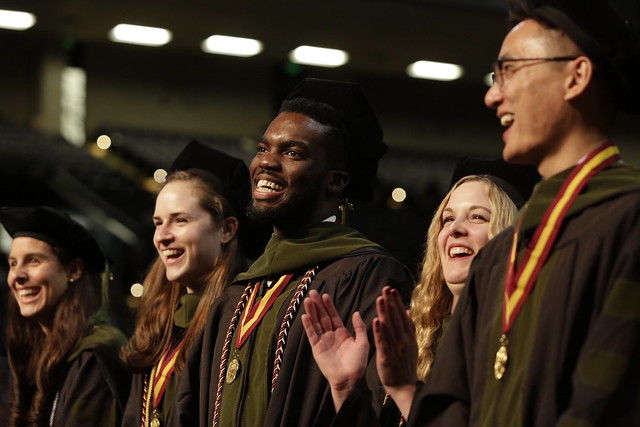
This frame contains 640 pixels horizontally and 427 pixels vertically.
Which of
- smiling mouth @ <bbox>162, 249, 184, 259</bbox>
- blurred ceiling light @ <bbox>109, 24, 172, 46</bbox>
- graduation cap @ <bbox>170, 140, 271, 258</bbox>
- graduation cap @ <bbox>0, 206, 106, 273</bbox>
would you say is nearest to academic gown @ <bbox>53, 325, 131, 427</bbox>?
graduation cap @ <bbox>0, 206, 106, 273</bbox>

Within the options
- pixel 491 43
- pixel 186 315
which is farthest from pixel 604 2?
pixel 491 43

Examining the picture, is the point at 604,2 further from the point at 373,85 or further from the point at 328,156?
the point at 373,85

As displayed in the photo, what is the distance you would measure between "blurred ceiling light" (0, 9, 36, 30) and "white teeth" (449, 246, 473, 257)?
1548 cm

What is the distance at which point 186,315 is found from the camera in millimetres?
4918

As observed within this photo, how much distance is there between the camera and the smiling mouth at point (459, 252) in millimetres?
3770

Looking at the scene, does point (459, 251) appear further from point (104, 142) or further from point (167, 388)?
point (104, 142)

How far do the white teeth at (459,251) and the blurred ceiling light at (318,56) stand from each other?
1650 centimetres

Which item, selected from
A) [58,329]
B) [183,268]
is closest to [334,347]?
[183,268]

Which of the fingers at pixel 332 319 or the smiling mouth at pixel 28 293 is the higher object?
the smiling mouth at pixel 28 293

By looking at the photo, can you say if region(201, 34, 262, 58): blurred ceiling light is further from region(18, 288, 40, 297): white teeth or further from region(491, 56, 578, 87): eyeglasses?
region(491, 56, 578, 87): eyeglasses

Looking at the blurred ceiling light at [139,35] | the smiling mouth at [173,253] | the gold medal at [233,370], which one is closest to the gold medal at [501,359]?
the gold medal at [233,370]

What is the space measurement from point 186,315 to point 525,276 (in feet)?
8.81

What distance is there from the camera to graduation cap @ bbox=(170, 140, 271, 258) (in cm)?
509

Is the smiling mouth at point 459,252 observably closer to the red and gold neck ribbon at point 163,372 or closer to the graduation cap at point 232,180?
the graduation cap at point 232,180
